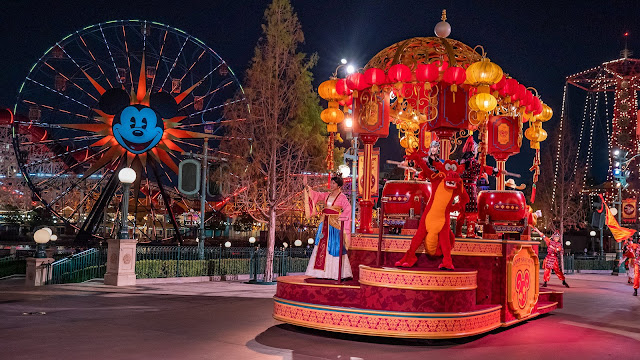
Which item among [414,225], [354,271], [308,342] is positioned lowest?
[308,342]

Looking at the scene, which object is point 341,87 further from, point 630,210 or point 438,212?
point 630,210

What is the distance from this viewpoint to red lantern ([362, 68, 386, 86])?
1044cm

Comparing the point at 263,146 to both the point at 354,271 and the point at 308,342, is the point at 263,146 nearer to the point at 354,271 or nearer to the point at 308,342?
the point at 354,271

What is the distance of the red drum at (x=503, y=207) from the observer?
10.5 m

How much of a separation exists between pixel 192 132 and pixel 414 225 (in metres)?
19.1

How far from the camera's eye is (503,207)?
414 inches

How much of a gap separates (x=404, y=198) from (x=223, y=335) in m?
3.84

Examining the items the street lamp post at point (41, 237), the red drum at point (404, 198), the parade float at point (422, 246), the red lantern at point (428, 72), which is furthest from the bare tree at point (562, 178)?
the street lamp post at point (41, 237)

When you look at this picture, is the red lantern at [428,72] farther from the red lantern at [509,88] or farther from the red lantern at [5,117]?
the red lantern at [5,117]

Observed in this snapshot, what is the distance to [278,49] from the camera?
66.4ft

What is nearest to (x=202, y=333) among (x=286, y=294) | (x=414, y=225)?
(x=286, y=294)

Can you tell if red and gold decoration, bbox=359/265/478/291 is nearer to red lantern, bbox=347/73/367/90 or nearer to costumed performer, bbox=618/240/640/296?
red lantern, bbox=347/73/367/90

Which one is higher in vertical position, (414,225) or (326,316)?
(414,225)

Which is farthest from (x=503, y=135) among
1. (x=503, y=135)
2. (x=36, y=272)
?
(x=36, y=272)
